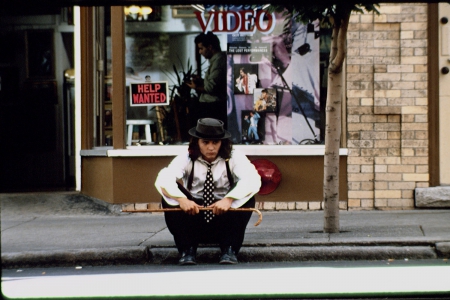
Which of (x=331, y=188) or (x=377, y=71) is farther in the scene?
(x=377, y=71)

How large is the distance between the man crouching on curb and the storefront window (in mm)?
3164

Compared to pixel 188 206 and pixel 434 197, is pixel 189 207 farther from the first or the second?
pixel 434 197

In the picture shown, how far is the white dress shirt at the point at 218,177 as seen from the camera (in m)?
5.83

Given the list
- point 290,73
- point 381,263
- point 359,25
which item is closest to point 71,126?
point 290,73

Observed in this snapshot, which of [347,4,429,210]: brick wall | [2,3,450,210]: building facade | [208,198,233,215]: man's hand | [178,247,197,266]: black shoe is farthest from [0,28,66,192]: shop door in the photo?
[208,198,233,215]: man's hand

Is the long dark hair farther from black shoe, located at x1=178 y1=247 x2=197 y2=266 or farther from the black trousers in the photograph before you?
black shoe, located at x1=178 y1=247 x2=197 y2=266

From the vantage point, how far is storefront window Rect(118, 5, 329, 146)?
9266 millimetres

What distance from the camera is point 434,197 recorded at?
898 centimetres

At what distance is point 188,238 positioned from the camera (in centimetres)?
597

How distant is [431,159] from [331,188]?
9.09 ft

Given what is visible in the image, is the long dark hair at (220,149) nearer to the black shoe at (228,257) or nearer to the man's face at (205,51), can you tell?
the black shoe at (228,257)

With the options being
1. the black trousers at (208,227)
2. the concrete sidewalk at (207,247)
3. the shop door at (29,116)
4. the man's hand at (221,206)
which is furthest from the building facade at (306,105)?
the man's hand at (221,206)

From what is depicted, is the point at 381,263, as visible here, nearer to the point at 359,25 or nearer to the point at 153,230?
the point at 153,230

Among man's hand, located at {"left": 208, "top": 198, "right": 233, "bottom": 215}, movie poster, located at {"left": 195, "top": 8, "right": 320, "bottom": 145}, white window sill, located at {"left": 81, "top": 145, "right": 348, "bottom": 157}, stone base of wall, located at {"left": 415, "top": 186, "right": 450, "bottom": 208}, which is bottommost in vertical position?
stone base of wall, located at {"left": 415, "top": 186, "right": 450, "bottom": 208}
